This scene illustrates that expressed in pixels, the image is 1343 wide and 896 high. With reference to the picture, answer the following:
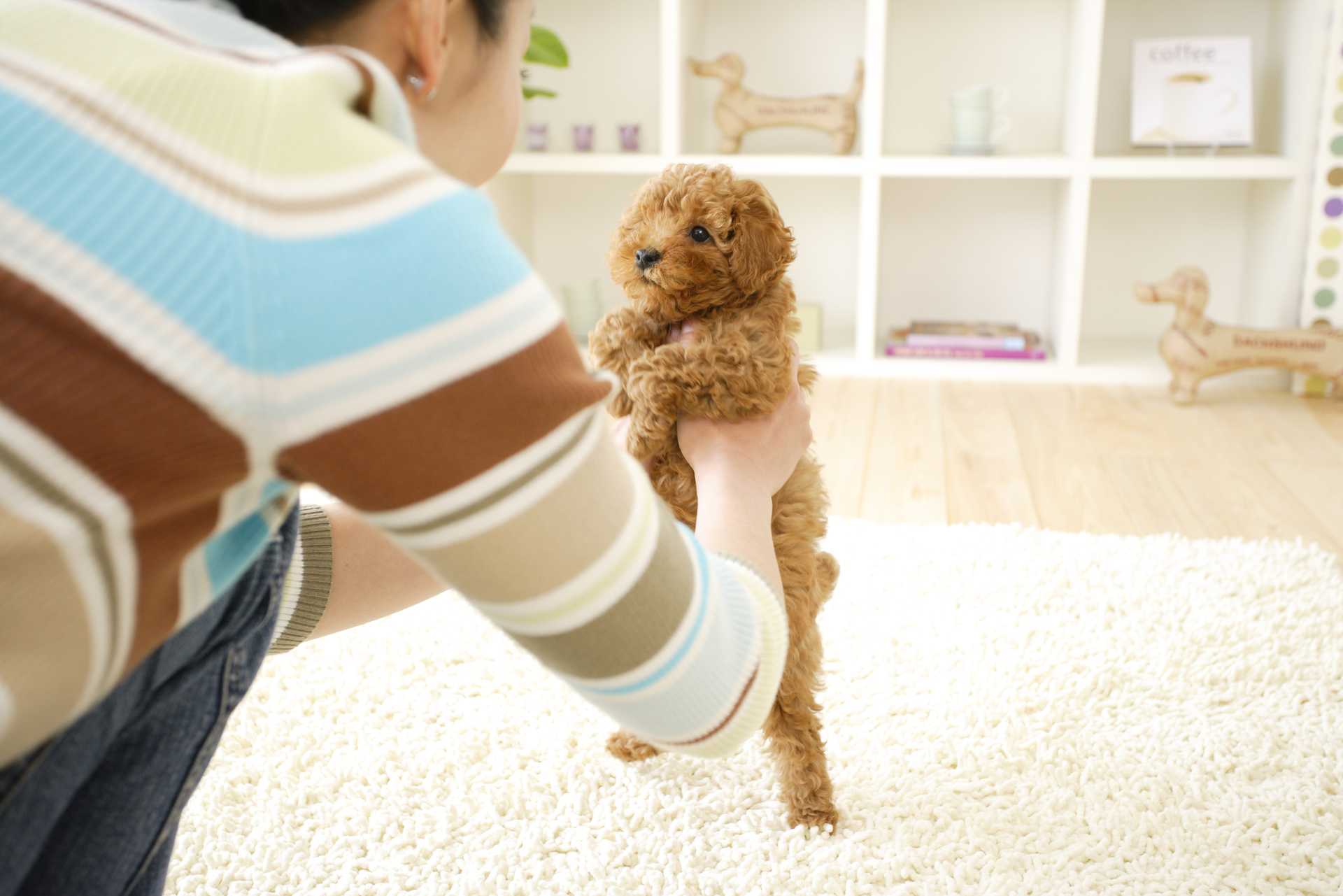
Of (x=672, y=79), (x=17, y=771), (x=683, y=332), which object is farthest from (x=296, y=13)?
(x=672, y=79)

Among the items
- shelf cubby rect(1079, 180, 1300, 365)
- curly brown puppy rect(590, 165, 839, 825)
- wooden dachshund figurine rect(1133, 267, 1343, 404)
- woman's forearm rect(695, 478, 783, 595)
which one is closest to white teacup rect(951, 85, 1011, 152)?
shelf cubby rect(1079, 180, 1300, 365)

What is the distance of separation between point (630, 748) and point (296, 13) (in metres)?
0.82

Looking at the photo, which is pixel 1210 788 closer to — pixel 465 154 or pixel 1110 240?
pixel 465 154

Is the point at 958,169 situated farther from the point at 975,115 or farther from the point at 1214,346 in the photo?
the point at 1214,346

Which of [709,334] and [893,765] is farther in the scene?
[893,765]

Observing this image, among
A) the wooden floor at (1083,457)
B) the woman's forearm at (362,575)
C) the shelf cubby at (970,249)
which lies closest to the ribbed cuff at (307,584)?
the woman's forearm at (362,575)

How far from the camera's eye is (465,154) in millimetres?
621

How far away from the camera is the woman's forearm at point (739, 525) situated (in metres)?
0.70

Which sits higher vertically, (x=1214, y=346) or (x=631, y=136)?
(x=631, y=136)

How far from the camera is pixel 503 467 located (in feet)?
1.46

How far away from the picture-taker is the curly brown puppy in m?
0.87

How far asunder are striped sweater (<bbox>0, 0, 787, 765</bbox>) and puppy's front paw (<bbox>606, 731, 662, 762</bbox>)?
711mm

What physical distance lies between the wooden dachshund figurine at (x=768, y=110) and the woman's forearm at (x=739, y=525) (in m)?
2.06

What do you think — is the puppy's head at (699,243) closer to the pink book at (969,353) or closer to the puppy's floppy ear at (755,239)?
the puppy's floppy ear at (755,239)
